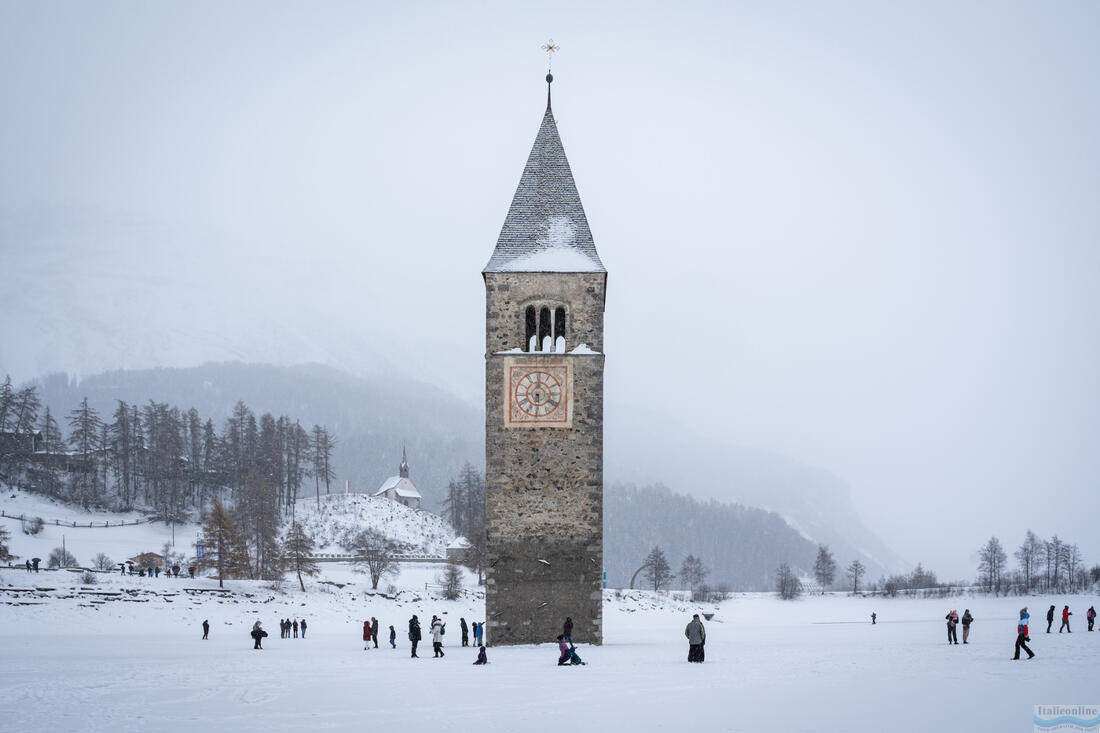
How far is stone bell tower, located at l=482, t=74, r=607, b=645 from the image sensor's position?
104 feet

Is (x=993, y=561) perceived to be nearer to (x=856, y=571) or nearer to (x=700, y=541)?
(x=856, y=571)

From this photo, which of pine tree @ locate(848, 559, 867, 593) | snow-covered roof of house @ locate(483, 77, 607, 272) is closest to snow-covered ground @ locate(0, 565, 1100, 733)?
snow-covered roof of house @ locate(483, 77, 607, 272)

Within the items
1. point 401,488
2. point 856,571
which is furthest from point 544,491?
point 401,488

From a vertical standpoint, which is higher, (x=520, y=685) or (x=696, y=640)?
(x=696, y=640)

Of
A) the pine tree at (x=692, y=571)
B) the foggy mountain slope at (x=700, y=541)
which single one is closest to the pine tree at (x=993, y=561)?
the pine tree at (x=692, y=571)

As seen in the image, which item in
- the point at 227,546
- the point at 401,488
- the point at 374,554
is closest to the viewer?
the point at 227,546

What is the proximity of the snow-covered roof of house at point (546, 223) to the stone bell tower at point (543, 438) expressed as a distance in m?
0.07

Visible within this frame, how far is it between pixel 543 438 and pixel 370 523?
208 ft

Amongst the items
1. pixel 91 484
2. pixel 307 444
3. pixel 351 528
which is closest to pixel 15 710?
pixel 351 528

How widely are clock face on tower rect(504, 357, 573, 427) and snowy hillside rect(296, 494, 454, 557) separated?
54.7 meters

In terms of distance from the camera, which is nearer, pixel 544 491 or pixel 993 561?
pixel 544 491

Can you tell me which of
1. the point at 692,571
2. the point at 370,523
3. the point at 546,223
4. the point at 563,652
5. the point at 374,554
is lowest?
the point at 692,571

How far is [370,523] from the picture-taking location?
9200cm

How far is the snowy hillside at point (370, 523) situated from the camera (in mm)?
87062
